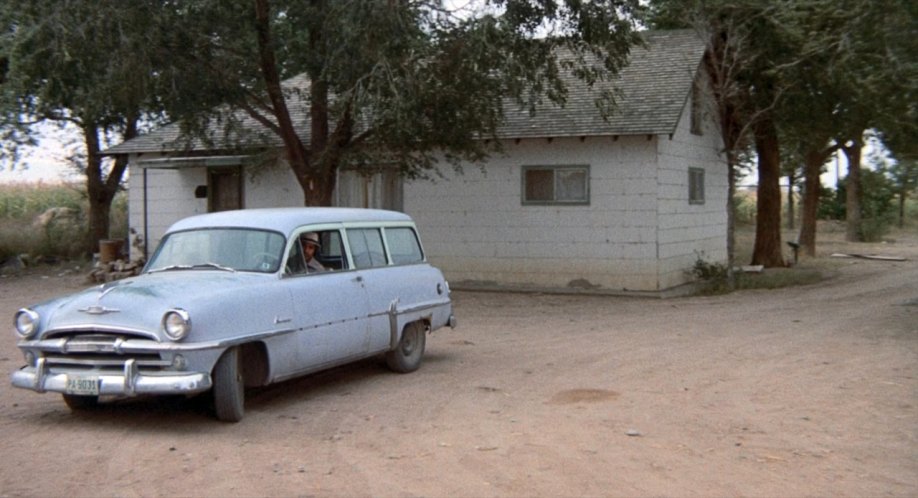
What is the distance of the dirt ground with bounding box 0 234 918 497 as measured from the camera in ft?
21.0

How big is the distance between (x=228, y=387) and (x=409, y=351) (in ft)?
10.2

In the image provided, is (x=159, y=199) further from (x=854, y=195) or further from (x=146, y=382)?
(x=854, y=195)

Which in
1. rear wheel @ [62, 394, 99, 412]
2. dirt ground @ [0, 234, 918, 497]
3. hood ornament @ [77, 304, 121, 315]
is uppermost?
hood ornament @ [77, 304, 121, 315]

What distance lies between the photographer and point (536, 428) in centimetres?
786

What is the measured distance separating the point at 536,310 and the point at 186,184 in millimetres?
10912

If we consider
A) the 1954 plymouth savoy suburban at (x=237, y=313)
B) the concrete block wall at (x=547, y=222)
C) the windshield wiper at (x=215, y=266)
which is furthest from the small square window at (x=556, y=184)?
the windshield wiper at (x=215, y=266)

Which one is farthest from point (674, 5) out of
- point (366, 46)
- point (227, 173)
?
point (227, 173)

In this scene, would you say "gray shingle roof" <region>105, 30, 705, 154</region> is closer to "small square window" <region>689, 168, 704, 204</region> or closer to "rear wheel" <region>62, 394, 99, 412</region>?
"small square window" <region>689, 168, 704, 204</region>

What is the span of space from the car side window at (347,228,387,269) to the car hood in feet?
5.35

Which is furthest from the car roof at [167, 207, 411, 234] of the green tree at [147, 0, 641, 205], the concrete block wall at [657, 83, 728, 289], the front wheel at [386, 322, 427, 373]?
the concrete block wall at [657, 83, 728, 289]

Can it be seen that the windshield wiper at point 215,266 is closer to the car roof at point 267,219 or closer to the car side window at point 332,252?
the car roof at point 267,219

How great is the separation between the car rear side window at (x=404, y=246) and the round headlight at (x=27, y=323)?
3.88m

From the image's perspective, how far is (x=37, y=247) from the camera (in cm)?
2750

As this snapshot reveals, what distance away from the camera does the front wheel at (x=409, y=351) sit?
1048 centimetres
